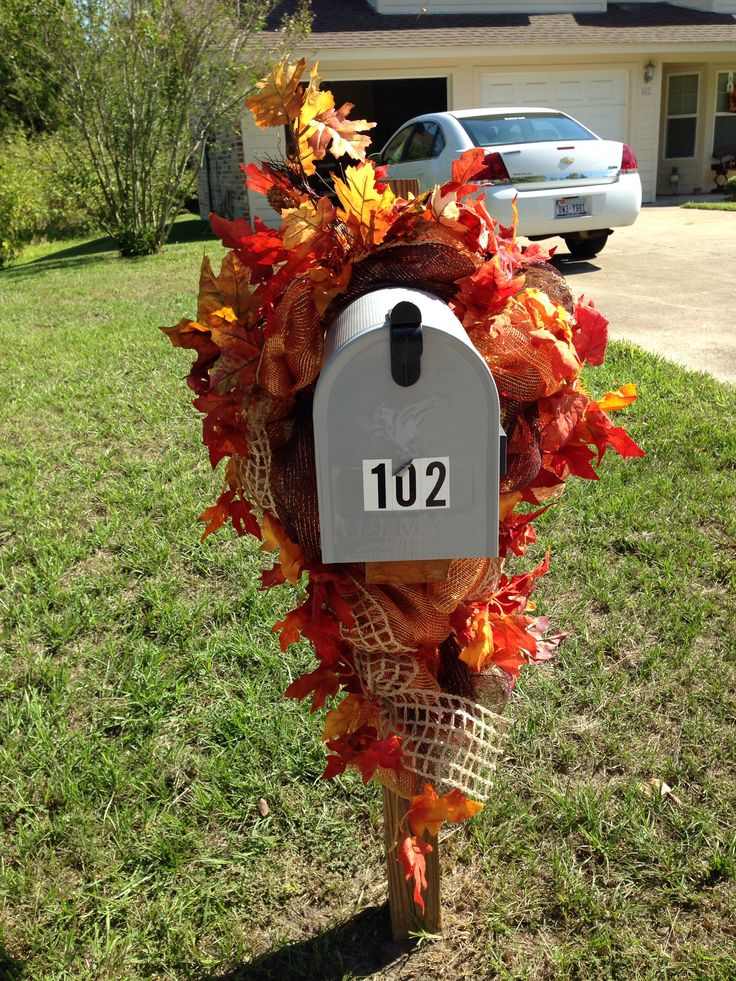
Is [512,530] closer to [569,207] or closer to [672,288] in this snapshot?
[672,288]

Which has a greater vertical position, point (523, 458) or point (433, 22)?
point (433, 22)

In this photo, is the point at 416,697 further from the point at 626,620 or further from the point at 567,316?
the point at 626,620

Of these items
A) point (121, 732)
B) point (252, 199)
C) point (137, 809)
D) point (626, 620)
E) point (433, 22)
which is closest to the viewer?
point (137, 809)

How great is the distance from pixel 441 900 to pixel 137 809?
88 centimetres

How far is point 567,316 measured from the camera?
1.63m

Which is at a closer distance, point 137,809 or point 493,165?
point 137,809

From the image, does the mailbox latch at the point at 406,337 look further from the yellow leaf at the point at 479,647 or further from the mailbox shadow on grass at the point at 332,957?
the mailbox shadow on grass at the point at 332,957

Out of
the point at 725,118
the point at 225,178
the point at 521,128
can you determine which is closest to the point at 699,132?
the point at 725,118

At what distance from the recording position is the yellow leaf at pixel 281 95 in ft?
5.12

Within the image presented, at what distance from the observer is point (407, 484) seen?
53.7 inches

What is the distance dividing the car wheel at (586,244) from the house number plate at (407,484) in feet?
27.9

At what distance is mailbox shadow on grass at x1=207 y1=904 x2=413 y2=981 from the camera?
197cm

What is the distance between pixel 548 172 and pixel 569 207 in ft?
1.26

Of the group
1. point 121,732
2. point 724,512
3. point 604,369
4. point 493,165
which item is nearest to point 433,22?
point 493,165
